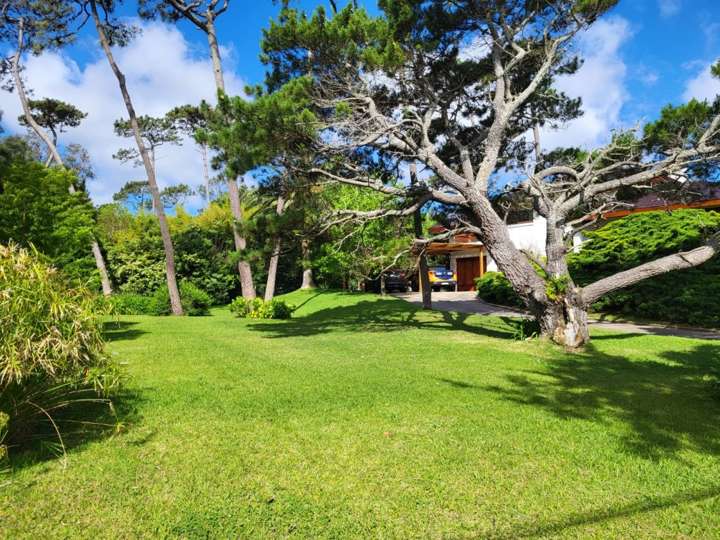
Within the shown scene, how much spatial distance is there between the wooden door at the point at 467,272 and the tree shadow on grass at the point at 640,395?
1738 centimetres

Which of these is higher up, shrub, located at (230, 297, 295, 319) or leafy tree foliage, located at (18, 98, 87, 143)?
leafy tree foliage, located at (18, 98, 87, 143)

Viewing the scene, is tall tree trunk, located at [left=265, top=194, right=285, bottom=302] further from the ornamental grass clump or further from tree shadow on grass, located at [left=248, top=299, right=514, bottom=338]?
the ornamental grass clump

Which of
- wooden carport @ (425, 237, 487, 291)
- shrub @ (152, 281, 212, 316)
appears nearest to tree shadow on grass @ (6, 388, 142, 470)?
shrub @ (152, 281, 212, 316)

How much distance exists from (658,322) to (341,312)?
31.3 feet

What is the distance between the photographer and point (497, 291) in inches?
657

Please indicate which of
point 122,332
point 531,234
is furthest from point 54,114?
point 531,234

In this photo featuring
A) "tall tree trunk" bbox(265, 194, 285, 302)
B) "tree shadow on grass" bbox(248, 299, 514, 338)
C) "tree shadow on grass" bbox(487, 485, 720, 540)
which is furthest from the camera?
"tree shadow on grass" bbox(248, 299, 514, 338)

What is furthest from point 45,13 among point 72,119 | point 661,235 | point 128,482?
point 661,235

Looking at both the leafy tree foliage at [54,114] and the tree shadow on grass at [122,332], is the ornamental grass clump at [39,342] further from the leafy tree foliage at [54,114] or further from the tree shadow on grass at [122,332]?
the leafy tree foliage at [54,114]

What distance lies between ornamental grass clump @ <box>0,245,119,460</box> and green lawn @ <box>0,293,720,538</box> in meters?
0.51

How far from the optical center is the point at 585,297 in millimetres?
7914

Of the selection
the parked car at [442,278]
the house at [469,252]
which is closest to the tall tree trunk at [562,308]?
the house at [469,252]

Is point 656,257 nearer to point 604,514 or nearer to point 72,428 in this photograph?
point 604,514

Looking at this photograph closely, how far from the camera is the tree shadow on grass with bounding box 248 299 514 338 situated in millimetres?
Answer: 10781
